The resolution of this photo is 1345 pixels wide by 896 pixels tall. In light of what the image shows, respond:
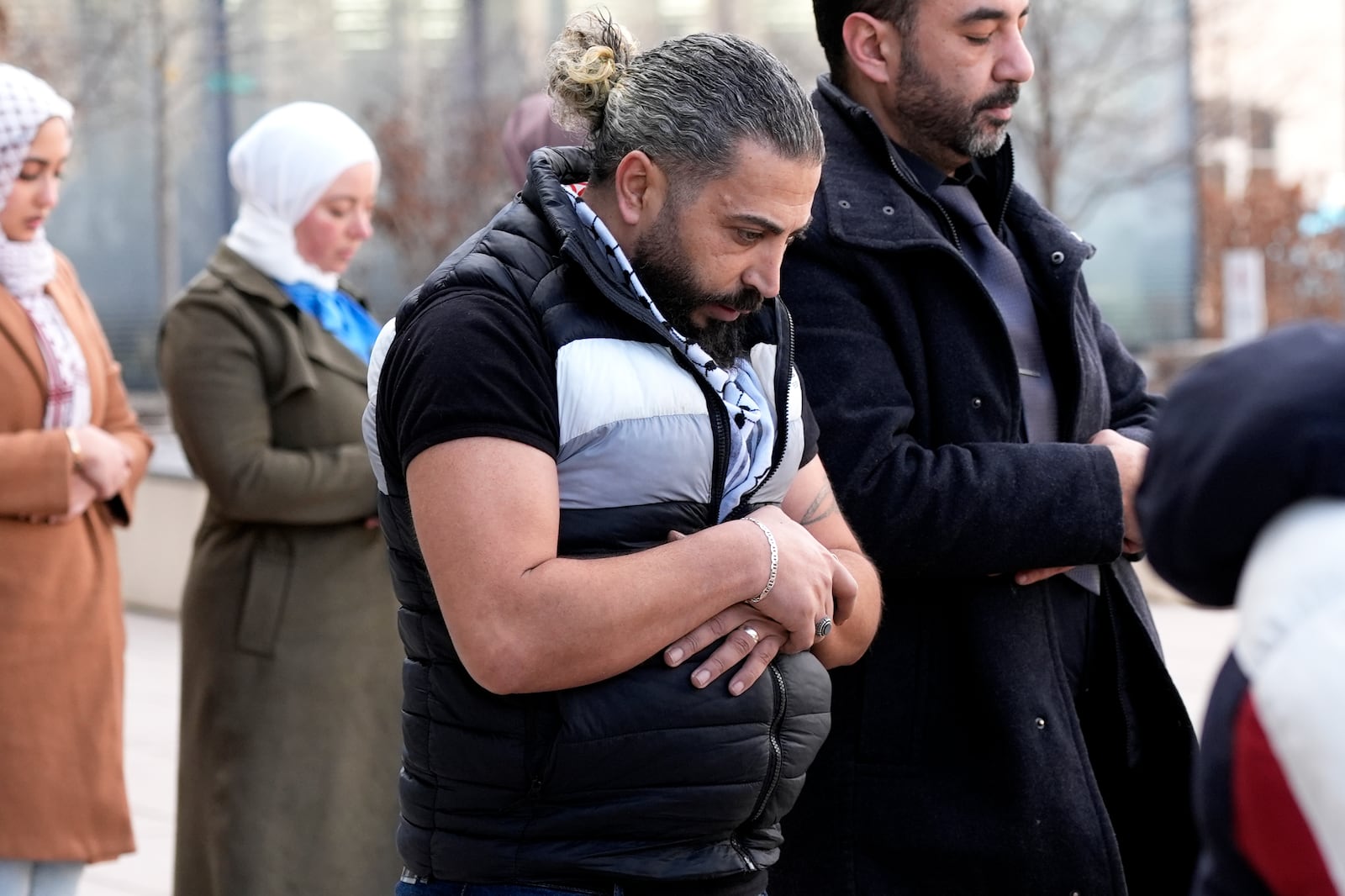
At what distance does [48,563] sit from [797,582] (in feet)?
7.76

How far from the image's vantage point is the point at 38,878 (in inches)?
158

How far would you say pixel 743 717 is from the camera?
220cm

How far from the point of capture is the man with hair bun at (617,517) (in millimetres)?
2121

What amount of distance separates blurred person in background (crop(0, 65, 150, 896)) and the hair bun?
6.65 feet

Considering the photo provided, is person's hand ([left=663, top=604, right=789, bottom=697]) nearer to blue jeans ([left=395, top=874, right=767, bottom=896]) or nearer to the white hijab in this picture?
blue jeans ([left=395, top=874, right=767, bottom=896])

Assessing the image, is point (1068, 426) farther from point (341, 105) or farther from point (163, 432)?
point (341, 105)

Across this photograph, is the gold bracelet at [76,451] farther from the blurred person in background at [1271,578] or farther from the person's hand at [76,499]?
the blurred person in background at [1271,578]

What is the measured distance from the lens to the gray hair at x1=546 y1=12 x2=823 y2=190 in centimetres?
230

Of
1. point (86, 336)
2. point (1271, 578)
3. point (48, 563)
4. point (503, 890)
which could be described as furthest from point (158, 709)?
point (1271, 578)

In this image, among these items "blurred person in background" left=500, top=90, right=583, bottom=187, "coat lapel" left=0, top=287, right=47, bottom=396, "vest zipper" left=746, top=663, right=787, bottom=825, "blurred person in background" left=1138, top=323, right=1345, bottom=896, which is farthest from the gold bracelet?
"blurred person in background" left=1138, top=323, right=1345, bottom=896

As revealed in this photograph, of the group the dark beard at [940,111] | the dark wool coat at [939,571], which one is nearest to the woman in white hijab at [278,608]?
the dark wool coat at [939,571]

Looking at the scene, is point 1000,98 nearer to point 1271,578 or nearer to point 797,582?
point 797,582

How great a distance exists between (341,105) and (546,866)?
1637cm

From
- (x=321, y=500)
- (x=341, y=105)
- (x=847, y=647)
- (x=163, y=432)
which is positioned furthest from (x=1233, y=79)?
(x=847, y=647)
